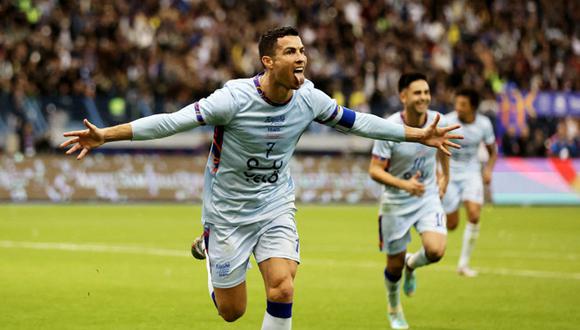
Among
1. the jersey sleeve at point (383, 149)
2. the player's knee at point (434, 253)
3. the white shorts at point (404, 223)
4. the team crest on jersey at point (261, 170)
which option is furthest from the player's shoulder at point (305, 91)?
the player's knee at point (434, 253)

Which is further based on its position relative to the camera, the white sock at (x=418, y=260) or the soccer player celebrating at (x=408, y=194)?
the white sock at (x=418, y=260)

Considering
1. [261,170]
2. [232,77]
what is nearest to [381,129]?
[261,170]

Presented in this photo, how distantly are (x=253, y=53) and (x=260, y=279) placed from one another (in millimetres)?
17748

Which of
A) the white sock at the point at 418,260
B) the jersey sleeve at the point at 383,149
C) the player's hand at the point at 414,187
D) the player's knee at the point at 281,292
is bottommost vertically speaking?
the white sock at the point at 418,260

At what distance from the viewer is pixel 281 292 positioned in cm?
792

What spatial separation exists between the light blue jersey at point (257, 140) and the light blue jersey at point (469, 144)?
7872mm

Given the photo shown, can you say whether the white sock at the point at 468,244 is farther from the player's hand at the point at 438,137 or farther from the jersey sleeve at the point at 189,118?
the jersey sleeve at the point at 189,118

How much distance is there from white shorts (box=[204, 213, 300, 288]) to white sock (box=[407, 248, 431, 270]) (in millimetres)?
3361

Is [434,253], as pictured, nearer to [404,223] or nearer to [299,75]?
[404,223]

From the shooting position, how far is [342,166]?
2962 centimetres

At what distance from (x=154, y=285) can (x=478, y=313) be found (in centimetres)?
420

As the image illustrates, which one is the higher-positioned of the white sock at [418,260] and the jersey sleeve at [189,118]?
the jersey sleeve at [189,118]

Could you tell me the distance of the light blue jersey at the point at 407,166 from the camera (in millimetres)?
11430

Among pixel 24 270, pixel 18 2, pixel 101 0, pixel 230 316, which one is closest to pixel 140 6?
pixel 101 0
